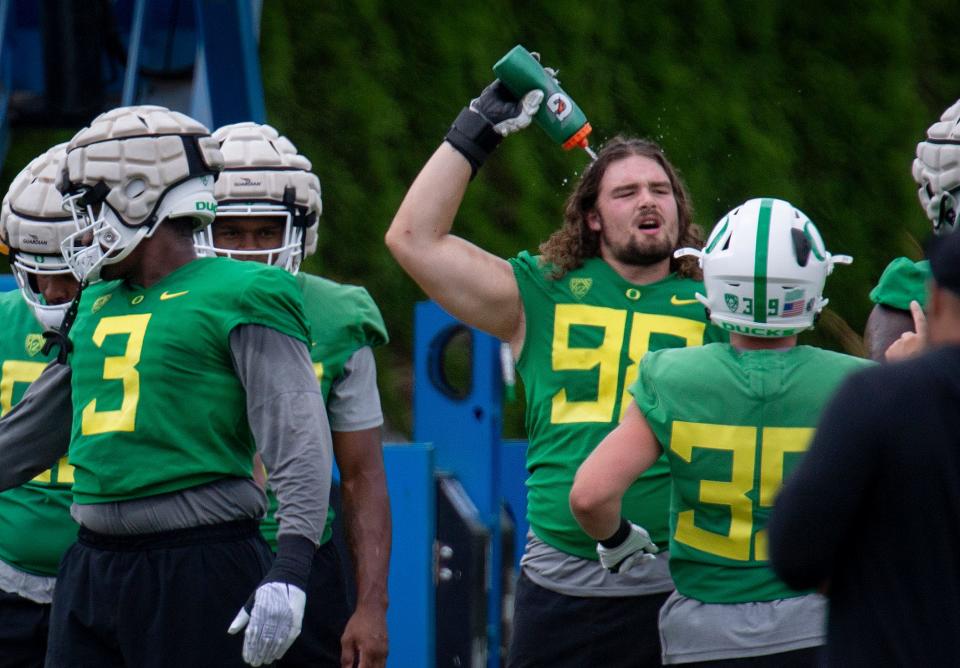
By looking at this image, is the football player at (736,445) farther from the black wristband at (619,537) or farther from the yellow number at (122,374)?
the yellow number at (122,374)

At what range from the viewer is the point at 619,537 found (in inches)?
142

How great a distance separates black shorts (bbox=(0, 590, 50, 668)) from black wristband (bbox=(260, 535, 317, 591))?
122cm

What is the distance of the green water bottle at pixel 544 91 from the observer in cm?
427

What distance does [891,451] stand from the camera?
2.27 metres

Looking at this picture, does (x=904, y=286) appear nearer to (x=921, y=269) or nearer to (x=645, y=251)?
(x=921, y=269)

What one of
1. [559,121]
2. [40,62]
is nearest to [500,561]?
[559,121]

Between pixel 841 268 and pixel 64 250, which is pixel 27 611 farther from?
pixel 841 268

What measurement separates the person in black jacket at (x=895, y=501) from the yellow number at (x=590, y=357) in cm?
183

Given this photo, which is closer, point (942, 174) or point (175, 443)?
point (175, 443)

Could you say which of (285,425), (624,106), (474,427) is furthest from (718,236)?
(624,106)

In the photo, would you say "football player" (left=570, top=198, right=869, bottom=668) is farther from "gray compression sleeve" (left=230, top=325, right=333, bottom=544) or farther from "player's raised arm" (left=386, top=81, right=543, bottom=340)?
"player's raised arm" (left=386, top=81, right=543, bottom=340)

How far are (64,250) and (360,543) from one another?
46.2 inches

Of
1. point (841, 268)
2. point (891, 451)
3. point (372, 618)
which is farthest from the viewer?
point (841, 268)

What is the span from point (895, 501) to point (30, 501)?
257 cm
